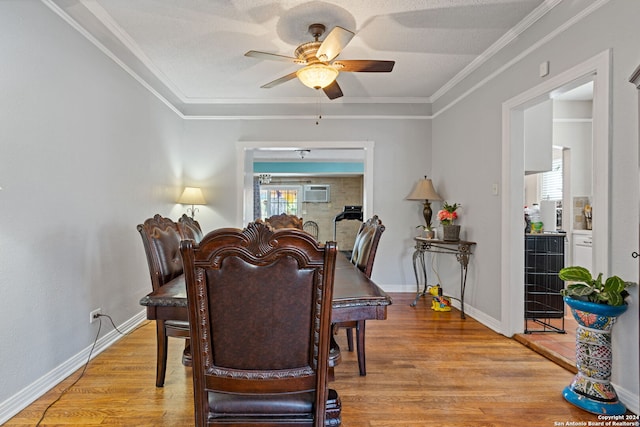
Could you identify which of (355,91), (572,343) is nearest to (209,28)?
(355,91)

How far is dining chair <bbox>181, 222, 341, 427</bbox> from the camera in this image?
41.1 inches

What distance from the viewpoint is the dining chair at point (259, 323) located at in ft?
3.43

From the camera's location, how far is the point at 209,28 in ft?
9.28

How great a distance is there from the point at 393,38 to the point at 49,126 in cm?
272

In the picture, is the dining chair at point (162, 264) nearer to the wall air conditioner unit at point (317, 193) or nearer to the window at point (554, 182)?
the window at point (554, 182)

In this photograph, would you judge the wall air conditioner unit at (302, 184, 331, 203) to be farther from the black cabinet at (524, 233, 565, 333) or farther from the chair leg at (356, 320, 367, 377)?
the chair leg at (356, 320, 367, 377)

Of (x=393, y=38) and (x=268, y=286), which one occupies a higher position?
(x=393, y=38)

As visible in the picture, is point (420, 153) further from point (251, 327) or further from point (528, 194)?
point (251, 327)

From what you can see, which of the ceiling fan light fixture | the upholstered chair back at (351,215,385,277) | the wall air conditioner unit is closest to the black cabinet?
the upholstered chair back at (351,215,385,277)

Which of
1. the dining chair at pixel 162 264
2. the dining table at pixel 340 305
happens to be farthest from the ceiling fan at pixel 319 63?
the dining table at pixel 340 305

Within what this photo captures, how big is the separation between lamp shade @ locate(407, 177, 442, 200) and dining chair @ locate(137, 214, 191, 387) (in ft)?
10.1

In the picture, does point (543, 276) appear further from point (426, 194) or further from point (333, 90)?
point (333, 90)

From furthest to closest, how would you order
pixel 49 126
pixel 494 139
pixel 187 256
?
pixel 494 139, pixel 49 126, pixel 187 256

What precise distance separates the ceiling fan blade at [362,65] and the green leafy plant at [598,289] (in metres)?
1.87
